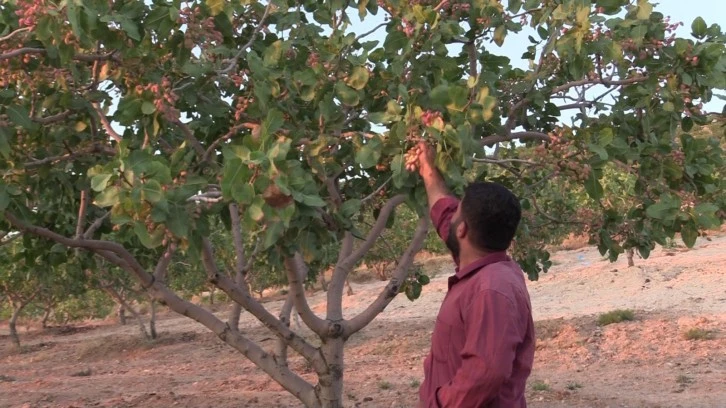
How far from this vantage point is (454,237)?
2674 mm

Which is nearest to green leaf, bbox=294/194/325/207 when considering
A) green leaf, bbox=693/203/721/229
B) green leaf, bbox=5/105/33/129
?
green leaf, bbox=5/105/33/129

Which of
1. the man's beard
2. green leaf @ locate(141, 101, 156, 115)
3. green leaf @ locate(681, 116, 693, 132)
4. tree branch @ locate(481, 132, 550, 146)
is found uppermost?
green leaf @ locate(141, 101, 156, 115)

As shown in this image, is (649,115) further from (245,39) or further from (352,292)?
(352,292)

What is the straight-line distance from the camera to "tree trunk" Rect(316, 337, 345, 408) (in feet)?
17.4

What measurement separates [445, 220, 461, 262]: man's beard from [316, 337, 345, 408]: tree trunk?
268 cm

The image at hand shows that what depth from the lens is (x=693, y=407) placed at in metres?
7.95

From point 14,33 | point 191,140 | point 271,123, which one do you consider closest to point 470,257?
point 271,123

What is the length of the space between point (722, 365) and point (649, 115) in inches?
269

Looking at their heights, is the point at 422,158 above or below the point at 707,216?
above

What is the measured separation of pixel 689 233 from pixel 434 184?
144 centimetres

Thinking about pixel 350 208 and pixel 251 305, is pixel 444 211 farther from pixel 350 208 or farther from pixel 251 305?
pixel 251 305

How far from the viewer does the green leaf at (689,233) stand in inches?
150

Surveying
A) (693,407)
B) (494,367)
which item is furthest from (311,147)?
(693,407)

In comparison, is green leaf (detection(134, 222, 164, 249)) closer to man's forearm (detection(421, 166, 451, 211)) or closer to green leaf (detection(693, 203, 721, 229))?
man's forearm (detection(421, 166, 451, 211))
